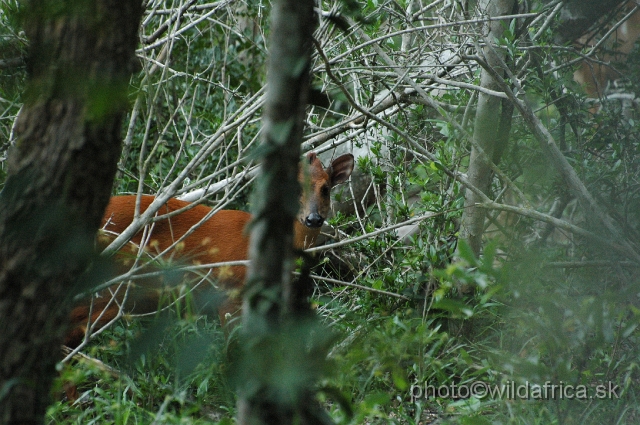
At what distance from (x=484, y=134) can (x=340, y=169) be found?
193cm

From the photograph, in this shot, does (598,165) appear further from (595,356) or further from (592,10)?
(595,356)

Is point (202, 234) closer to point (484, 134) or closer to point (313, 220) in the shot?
point (313, 220)

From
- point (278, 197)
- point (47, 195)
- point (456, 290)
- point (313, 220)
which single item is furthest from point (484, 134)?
point (278, 197)

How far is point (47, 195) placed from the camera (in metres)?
1.84

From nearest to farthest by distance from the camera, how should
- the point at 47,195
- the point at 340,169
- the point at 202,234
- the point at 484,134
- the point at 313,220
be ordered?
the point at 47,195
the point at 484,134
the point at 202,234
the point at 313,220
the point at 340,169

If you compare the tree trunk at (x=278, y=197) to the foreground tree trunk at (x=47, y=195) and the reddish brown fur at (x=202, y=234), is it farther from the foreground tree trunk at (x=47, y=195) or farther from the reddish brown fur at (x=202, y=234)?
the reddish brown fur at (x=202, y=234)

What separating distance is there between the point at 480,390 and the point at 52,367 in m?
2.53

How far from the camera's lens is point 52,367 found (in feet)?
6.23

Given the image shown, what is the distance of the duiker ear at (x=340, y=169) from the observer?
5945 mm

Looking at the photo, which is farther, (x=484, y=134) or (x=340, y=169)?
(x=340, y=169)

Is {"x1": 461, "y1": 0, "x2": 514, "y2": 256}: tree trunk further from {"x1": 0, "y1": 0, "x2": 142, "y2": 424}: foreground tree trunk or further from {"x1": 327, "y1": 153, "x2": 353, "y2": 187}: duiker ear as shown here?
{"x1": 0, "y1": 0, "x2": 142, "y2": 424}: foreground tree trunk

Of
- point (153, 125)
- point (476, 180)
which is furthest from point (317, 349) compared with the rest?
point (153, 125)

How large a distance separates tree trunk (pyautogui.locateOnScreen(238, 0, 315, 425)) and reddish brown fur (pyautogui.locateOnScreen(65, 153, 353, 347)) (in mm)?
3205

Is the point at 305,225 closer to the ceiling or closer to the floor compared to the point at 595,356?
closer to the ceiling
